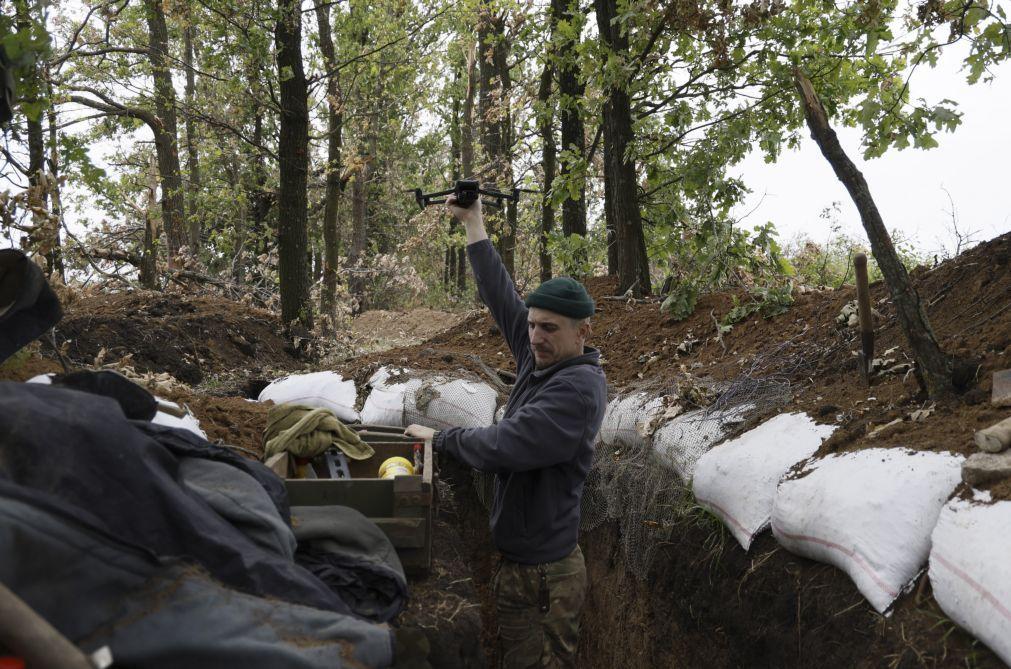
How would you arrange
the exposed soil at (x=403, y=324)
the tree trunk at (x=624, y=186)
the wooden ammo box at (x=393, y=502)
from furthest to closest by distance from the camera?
the exposed soil at (x=403, y=324) → the tree trunk at (x=624, y=186) → the wooden ammo box at (x=393, y=502)

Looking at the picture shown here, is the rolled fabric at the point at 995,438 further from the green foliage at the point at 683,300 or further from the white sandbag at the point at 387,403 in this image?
the green foliage at the point at 683,300

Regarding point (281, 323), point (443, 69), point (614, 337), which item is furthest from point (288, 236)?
point (443, 69)

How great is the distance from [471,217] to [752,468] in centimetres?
171

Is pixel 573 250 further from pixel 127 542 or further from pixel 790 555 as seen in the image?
pixel 127 542

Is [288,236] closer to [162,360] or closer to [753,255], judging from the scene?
[162,360]

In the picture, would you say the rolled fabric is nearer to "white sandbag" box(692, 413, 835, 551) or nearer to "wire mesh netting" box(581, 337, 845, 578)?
"white sandbag" box(692, 413, 835, 551)

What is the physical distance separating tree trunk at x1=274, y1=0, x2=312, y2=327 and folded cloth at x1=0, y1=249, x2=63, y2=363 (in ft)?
21.9

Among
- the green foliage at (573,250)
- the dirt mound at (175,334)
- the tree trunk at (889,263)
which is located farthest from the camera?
the green foliage at (573,250)

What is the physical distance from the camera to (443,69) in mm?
23984

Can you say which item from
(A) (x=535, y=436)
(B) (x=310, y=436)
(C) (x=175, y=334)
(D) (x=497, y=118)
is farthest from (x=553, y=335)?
(D) (x=497, y=118)

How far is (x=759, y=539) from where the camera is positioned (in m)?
3.52

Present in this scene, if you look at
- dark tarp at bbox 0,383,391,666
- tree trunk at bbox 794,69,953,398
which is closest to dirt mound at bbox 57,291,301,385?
tree trunk at bbox 794,69,953,398

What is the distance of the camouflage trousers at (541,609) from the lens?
10.7 ft

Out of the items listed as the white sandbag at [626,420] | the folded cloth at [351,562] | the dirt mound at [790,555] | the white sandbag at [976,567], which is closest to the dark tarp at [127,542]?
the folded cloth at [351,562]
